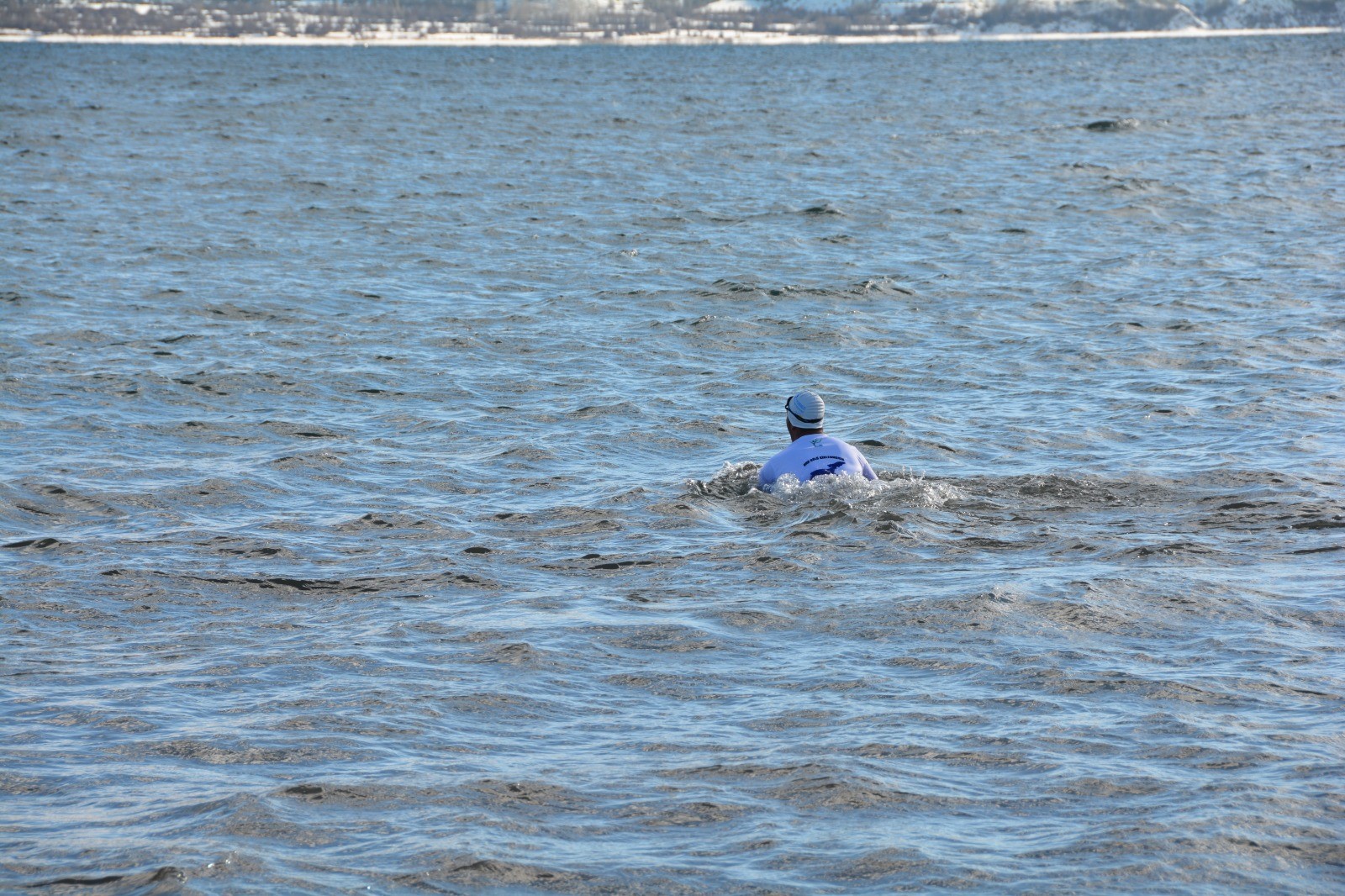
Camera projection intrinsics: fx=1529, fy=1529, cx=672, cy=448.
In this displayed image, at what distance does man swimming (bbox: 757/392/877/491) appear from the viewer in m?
13.1

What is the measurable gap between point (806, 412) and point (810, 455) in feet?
1.42

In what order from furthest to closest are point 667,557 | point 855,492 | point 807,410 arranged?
point 807,410 < point 855,492 < point 667,557

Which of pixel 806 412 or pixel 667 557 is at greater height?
pixel 806 412

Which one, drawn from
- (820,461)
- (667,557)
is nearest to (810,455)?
(820,461)

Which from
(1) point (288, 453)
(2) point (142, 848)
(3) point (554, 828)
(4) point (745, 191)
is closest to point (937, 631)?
(3) point (554, 828)

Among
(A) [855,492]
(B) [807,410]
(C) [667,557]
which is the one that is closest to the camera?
(C) [667,557]

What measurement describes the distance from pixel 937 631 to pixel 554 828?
3648 mm

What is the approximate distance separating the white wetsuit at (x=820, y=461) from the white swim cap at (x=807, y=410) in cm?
13

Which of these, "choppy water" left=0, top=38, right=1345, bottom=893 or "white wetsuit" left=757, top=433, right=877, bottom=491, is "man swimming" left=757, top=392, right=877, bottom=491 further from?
"choppy water" left=0, top=38, right=1345, bottom=893

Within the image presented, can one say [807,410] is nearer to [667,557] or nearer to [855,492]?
[855,492]

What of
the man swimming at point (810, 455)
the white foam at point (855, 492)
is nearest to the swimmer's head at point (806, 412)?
the man swimming at point (810, 455)

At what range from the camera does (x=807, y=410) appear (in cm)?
1331

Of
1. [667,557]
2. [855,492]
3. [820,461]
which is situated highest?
[820,461]

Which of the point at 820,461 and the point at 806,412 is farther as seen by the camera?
the point at 806,412
